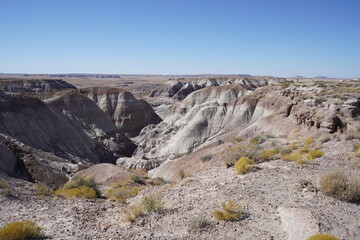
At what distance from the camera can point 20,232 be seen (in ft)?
20.5

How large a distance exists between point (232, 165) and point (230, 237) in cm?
694

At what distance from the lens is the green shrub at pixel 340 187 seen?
25.1ft

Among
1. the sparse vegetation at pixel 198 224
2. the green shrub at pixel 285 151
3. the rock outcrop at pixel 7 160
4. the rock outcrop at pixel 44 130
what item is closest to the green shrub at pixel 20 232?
the sparse vegetation at pixel 198 224

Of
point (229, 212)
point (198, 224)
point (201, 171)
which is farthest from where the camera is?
point (201, 171)

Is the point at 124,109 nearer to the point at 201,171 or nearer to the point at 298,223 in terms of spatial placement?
the point at 201,171

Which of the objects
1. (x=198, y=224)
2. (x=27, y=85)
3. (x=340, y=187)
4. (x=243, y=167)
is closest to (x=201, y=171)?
(x=243, y=167)

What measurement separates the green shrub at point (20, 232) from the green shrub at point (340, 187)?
7699 mm

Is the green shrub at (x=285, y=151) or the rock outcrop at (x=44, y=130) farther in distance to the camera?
the rock outcrop at (x=44, y=130)

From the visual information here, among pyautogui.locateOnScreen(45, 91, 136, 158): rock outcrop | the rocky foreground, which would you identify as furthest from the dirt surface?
pyautogui.locateOnScreen(45, 91, 136, 158): rock outcrop

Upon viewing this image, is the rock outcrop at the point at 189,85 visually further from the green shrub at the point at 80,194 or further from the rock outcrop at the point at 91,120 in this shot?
the green shrub at the point at 80,194

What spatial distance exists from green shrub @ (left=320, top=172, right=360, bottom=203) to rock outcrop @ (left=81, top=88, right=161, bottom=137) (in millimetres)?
48735

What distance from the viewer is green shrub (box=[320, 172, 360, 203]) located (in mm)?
7637

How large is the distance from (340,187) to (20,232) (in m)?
8.29

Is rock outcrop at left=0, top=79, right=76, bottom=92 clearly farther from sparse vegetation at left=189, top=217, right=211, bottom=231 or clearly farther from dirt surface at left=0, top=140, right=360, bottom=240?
sparse vegetation at left=189, top=217, right=211, bottom=231
